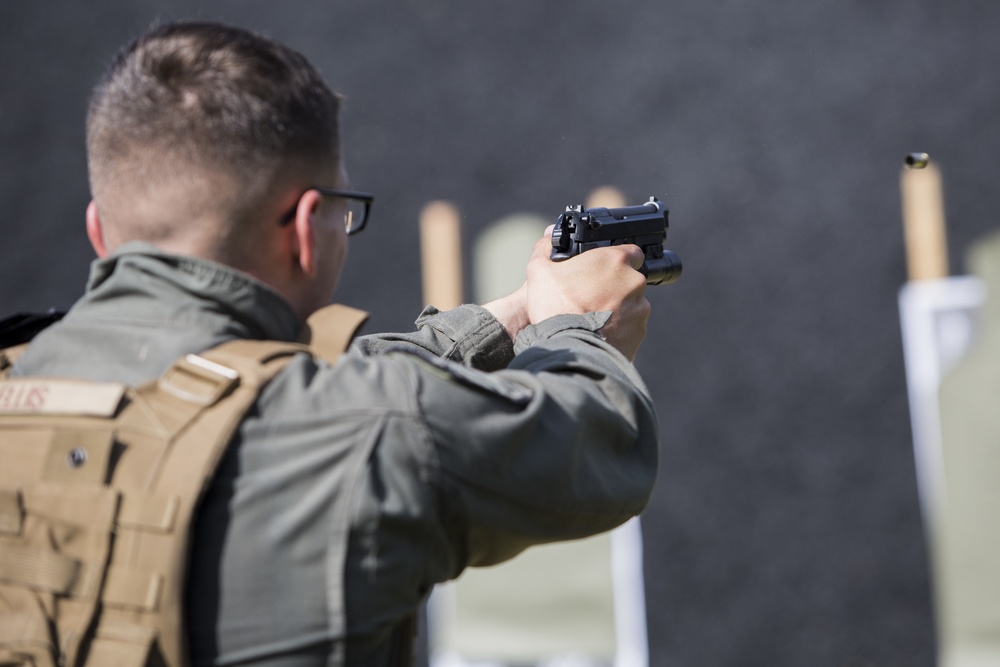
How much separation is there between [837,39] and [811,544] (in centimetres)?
172

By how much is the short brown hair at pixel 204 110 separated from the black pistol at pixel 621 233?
0.50 m

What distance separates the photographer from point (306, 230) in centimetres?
126

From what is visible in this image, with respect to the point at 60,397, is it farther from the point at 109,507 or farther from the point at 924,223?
the point at 924,223

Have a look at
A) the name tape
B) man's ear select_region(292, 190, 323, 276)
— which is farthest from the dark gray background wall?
the name tape

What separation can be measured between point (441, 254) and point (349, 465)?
9.48ft

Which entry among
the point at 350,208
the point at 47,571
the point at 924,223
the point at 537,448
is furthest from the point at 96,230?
the point at 924,223

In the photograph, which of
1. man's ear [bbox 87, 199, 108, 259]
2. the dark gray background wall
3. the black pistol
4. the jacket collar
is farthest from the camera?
the dark gray background wall

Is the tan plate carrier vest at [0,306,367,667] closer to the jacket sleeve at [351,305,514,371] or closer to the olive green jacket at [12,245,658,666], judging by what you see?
the olive green jacket at [12,245,658,666]

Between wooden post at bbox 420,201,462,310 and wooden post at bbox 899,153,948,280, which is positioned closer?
wooden post at bbox 899,153,948,280

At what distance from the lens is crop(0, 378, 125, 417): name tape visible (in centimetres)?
110

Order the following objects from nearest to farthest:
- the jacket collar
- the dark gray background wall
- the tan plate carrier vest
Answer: the tan plate carrier vest
the jacket collar
the dark gray background wall

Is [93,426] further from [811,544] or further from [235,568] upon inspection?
[811,544]

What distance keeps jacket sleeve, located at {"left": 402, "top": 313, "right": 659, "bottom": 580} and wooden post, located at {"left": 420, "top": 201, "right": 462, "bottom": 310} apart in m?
2.59

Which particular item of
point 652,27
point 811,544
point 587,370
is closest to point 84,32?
point 652,27
